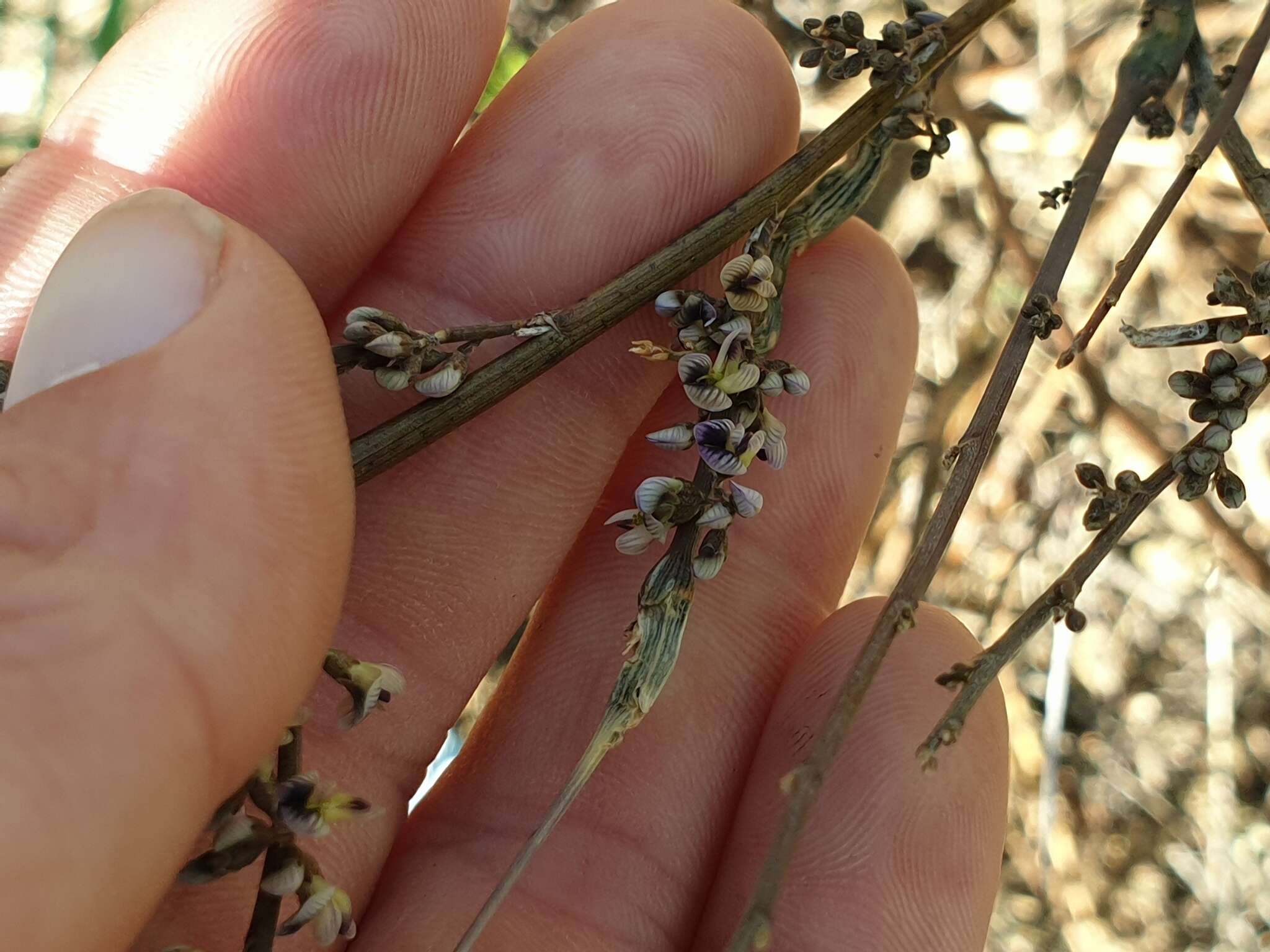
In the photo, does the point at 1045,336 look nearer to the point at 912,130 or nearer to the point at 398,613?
the point at 912,130

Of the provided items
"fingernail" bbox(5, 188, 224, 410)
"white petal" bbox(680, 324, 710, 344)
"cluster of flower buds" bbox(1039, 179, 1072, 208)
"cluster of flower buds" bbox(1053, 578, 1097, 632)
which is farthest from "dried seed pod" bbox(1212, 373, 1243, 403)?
"fingernail" bbox(5, 188, 224, 410)

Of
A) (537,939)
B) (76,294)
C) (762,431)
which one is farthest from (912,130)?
(537,939)

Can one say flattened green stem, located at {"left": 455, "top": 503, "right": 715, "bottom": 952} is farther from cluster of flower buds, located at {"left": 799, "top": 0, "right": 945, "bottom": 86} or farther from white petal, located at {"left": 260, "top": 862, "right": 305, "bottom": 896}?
cluster of flower buds, located at {"left": 799, "top": 0, "right": 945, "bottom": 86}

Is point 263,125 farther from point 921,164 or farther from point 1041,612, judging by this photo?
point 1041,612

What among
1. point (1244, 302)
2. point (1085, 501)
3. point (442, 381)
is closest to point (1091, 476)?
point (1244, 302)

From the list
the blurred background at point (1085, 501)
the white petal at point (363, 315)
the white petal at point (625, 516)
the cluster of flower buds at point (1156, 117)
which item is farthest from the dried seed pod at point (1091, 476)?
the blurred background at point (1085, 501)

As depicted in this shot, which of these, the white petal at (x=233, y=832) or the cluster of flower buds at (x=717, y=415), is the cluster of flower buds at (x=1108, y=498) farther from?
the white petal at (x=233, y=832)
